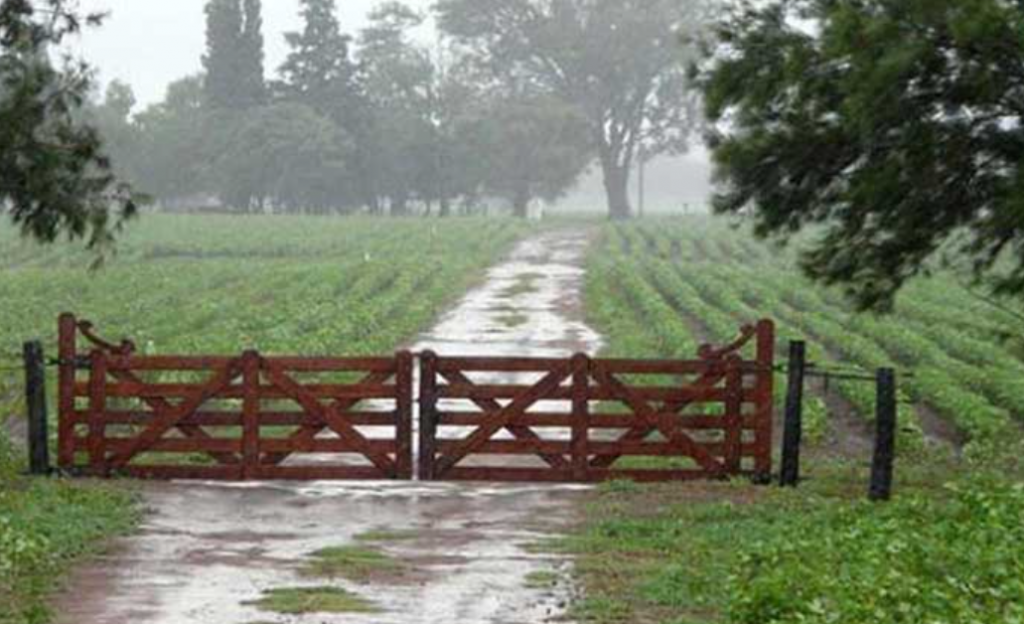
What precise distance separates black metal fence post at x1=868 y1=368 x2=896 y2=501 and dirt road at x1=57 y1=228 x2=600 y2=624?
2.78m

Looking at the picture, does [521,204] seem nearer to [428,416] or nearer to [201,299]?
[201,299]

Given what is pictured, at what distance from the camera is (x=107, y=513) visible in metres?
18.1

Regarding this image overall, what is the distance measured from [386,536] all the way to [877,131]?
6907 millimetres

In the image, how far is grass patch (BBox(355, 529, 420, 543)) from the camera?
17250 millimetres

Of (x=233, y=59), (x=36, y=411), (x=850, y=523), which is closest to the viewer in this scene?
(x=850, y=523)

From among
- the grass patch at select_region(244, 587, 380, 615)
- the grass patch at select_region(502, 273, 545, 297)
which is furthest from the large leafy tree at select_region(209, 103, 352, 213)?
the grass patch at select_region(244, 587, 380, 615)

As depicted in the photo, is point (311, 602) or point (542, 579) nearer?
point (311, 602)

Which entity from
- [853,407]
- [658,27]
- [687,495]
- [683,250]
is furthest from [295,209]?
[687,495]

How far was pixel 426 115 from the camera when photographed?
137250mm

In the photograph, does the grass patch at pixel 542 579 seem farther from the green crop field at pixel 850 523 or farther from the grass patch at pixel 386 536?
the grass patch at pixel 386 536

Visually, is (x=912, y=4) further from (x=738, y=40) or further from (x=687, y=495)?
(x=687, y=495)

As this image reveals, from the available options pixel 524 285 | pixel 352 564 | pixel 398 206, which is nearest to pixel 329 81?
pixel 398 206

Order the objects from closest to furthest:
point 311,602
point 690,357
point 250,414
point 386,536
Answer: point 311,602 < point 386,536 < point 250,414 < point 690,357

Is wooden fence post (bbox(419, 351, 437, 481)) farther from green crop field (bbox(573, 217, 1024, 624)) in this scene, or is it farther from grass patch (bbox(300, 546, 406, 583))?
grass patch (bbox(300, 546, 406, 583))
